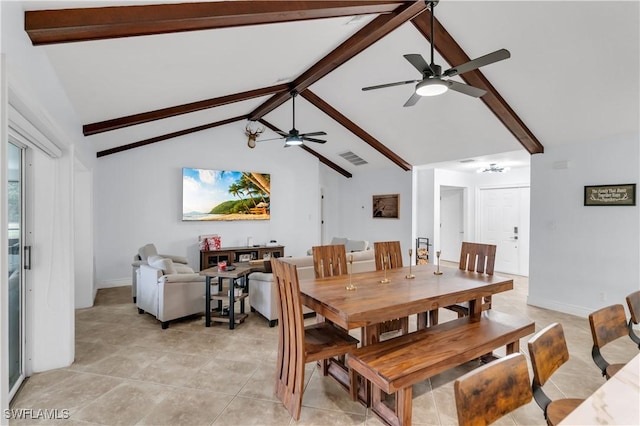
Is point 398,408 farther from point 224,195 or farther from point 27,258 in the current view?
point 224,195

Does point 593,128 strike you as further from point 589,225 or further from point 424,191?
point 424,191

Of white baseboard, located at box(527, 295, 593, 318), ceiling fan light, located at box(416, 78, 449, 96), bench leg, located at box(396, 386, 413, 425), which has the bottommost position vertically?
white baseboard, located at box(527, 295, 593, 318)

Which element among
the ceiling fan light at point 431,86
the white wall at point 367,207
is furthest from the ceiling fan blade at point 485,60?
the white wall at point 367,207

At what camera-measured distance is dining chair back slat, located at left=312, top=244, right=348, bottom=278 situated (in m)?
3.20

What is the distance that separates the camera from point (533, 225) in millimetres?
4863

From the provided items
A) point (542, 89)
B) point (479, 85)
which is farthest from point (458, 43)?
point (542, 89)

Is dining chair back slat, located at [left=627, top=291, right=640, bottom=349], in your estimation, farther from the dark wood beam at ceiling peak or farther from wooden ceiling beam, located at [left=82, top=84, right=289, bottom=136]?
wooden ceiling beam, located at [left=82, top=84, right=289, bottom=136]

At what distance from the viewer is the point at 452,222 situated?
845 centimetres

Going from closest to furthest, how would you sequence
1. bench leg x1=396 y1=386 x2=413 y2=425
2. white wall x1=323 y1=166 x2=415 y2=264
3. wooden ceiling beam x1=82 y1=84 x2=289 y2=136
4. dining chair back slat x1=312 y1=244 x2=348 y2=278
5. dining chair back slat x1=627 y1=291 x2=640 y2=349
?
bench leg x1=396 y1=386 x2=413 y2=425
dining chair back slat x1=627 y1=291 x2=640 y2=349
dining chair back slat x1=312 y1=244 x2=348 y2=278
wooden ceiling beam x1=82 y1=84 x2=289 y2=136
white wall x1=323 y1=166 x2=415 y2=264

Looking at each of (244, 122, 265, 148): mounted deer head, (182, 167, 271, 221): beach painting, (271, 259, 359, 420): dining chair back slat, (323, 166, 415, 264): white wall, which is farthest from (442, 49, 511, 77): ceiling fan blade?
(182, 167, 271, 221): beach painting

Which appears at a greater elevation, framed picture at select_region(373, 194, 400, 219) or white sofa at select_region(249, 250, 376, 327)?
framed picture at select_region(373, 194, 400, 219)

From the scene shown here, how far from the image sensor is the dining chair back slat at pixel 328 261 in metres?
3.20

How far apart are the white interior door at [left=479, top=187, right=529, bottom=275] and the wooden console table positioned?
194 inches

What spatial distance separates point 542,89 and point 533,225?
2.14 metres
